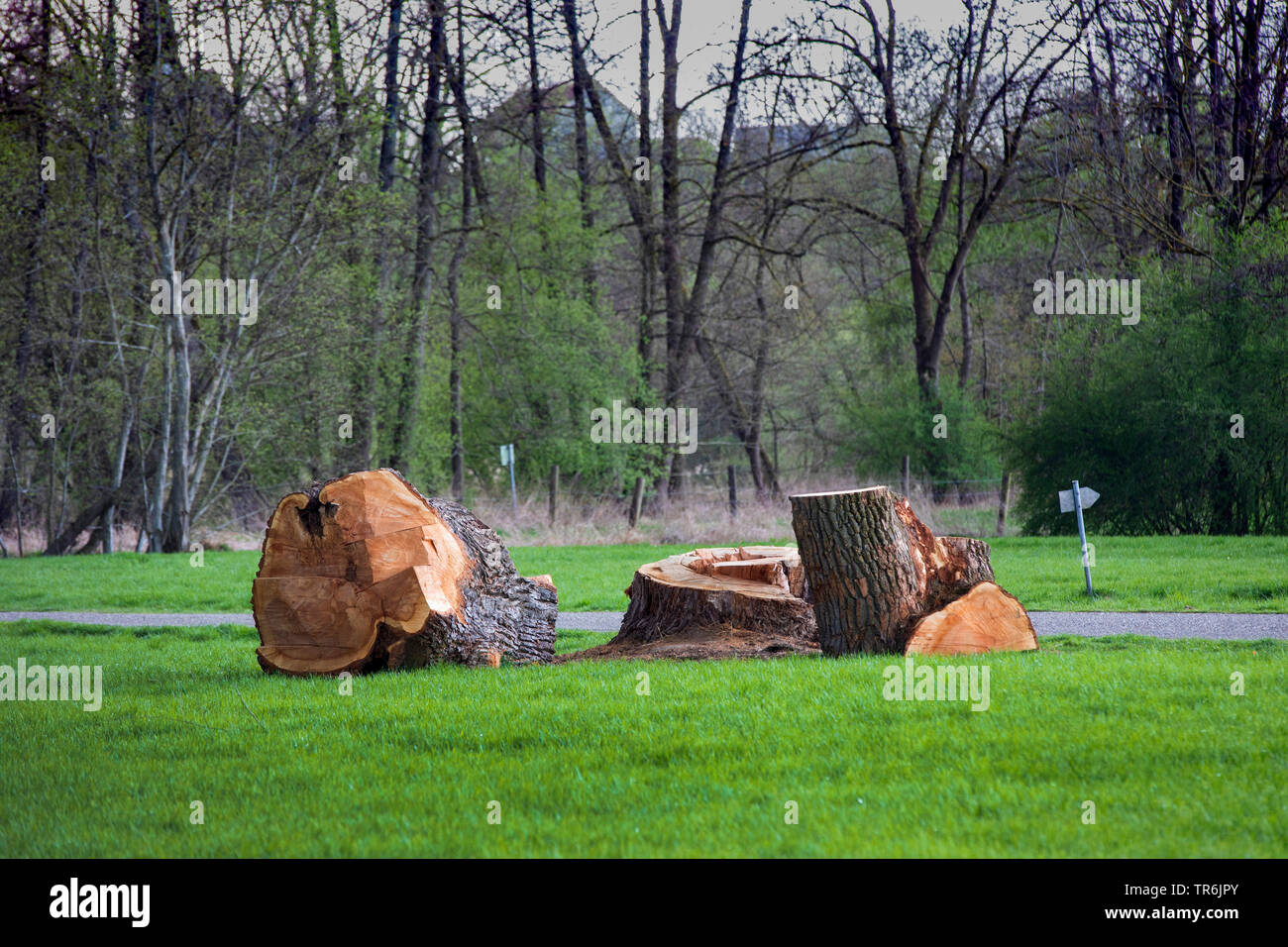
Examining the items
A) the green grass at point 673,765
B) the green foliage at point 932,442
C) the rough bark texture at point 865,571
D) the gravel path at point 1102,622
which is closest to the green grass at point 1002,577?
the gravel path at point 1102,622

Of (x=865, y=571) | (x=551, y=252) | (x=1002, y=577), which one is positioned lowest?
(x=1002, y=577)

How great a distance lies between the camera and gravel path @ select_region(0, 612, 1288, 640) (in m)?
10.3

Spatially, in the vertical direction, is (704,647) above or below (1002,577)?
above

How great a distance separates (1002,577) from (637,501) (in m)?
16.0

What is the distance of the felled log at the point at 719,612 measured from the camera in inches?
376

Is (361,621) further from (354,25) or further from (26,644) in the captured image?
(354,25)

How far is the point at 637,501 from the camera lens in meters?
30.6

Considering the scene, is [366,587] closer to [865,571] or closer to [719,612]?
[719,612]

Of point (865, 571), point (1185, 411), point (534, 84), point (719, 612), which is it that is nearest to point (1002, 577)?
point (719, 612)

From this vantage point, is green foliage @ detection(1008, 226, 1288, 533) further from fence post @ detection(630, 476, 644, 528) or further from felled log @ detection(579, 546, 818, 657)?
felled log @ detection(579, 546, 818, 657)

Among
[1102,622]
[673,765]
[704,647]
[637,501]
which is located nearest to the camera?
[673,765]

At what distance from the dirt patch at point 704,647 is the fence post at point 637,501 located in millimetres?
18162
